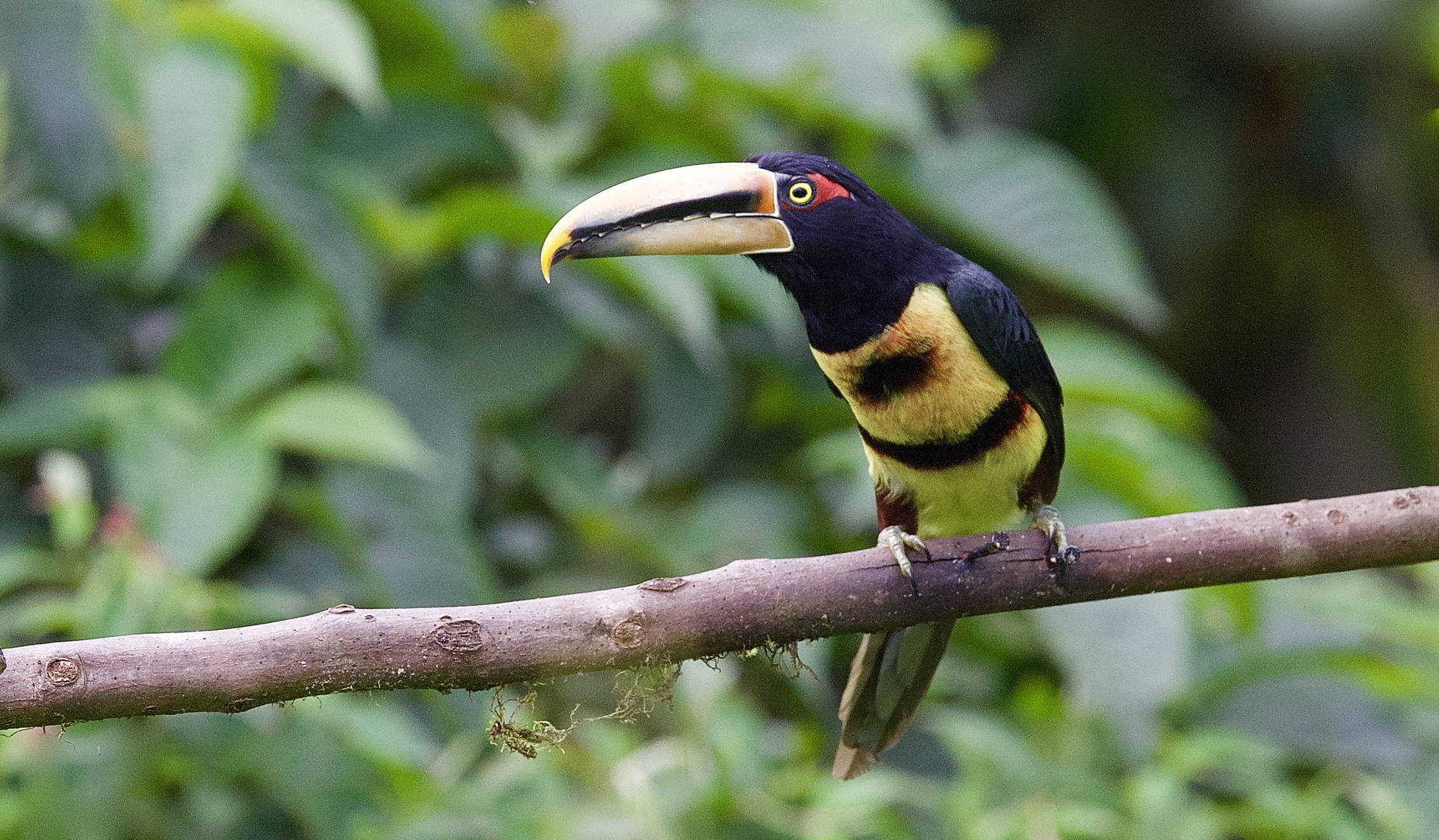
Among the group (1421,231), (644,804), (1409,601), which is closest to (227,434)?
(644,804)

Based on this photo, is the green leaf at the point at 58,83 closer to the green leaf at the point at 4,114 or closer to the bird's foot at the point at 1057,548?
the green leaf at the point at 4,114

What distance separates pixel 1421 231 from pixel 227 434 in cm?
521

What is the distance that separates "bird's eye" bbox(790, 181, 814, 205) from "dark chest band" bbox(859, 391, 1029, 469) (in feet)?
1.30

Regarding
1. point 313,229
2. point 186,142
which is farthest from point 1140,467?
point 186,142

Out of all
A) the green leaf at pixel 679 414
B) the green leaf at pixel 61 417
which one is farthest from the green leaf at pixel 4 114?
the green leaf at pixel 679 414

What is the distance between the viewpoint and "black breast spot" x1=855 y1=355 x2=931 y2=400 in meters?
2.16

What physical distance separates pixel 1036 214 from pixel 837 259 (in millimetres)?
1795

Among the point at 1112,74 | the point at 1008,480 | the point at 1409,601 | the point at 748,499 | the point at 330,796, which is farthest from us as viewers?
the point at 1112,74

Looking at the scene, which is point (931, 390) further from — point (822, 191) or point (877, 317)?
point (822, 191)

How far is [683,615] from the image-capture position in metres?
1.71

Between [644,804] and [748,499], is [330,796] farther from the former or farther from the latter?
[748,499]

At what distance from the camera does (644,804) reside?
9.36 ft

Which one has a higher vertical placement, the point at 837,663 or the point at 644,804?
the point at 644,804

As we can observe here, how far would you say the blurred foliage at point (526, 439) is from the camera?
2.90m
